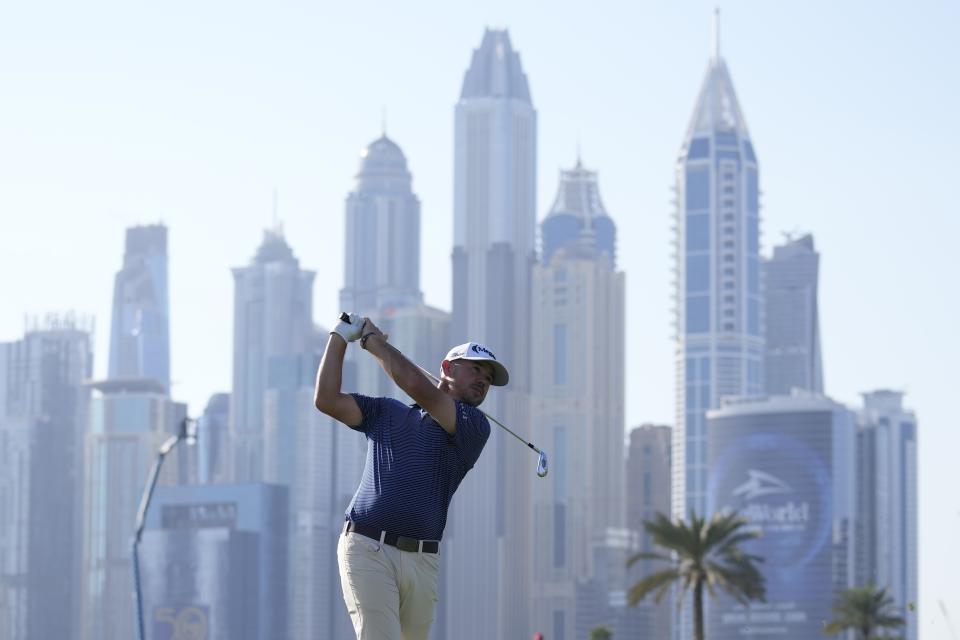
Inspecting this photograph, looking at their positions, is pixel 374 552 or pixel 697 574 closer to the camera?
pixel 374 552

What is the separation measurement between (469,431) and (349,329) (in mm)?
1009

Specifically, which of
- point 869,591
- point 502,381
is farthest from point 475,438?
point 869,591

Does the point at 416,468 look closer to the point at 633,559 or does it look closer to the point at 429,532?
the point at 429,532

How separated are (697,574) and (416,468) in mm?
A: 73137

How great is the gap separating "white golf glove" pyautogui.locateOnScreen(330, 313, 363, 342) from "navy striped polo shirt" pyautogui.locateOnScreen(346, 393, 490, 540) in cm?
45

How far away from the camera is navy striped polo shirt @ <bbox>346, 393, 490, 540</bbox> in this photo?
41.2ft

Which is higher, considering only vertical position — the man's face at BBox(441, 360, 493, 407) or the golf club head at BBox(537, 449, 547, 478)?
the man's face at BBox(441, 360, 493, 407)

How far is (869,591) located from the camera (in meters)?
114

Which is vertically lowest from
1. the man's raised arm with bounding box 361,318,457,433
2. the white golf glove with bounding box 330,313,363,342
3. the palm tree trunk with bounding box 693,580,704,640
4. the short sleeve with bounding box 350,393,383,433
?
the palm tree trunk with bounding box 693,580,704,640

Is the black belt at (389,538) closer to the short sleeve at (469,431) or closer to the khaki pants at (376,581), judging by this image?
the khaki pants at (376,581)

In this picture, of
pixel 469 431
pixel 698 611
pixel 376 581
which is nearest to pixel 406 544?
pixel 376 581

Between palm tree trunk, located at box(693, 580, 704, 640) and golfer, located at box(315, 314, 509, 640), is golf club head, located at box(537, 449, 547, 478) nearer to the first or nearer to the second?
golfer, located at box(315, 314, 509, 640)

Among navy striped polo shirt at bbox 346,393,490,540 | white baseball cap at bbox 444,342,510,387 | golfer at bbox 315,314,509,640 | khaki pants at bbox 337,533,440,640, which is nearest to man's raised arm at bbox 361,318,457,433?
golfer at bbox 315,314,509,640

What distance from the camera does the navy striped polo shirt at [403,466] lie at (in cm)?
1255
